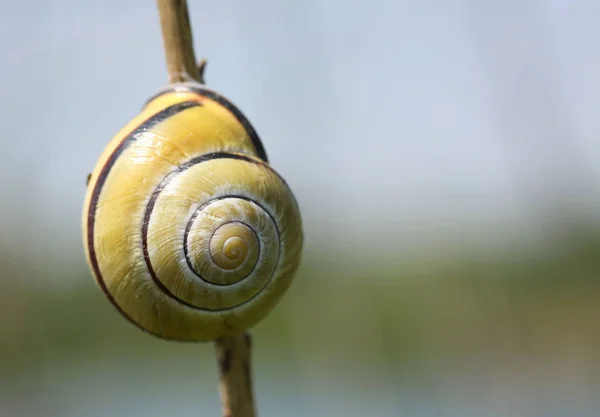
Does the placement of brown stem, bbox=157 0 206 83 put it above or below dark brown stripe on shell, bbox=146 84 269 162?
above

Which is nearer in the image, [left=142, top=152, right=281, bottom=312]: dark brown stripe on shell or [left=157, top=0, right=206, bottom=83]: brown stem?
[left=142, top=152, right=281, bottom=312]: dark brown stripe on shell

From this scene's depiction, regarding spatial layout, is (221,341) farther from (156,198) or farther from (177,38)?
(177,38)

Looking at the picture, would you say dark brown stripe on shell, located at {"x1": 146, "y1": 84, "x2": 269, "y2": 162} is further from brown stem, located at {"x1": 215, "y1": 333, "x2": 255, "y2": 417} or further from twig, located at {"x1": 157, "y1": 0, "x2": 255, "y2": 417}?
brown stem, located at {"x1": 215, "y1": 333, "x2": 255, "y2": 417}

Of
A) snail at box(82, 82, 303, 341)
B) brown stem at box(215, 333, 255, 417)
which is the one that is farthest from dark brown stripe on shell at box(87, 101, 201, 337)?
brown stem at box(215, 333, 255, 417)

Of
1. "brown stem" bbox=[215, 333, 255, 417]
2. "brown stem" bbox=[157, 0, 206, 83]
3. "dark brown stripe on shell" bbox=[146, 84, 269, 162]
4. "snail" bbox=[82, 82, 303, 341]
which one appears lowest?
"brown stem" bbox=[215, 333, 255, 417]

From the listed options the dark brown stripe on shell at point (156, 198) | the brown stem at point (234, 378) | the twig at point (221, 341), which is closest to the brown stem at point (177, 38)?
the twig at point (221, 341)

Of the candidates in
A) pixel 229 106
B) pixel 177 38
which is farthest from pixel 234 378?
pixel 177 38
